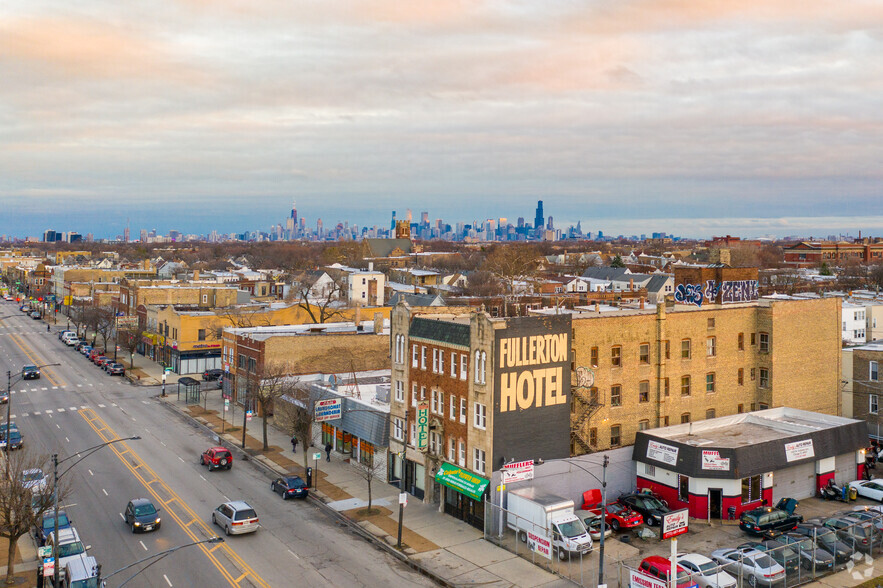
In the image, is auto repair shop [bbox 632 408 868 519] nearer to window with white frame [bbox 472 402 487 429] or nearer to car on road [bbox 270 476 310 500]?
window with white frame [bbox 472 402 487 429]

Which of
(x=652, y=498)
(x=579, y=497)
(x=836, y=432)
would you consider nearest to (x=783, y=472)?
(x=836, y=432)

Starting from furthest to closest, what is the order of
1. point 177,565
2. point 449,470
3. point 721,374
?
point 721,374
point 449,470
point 177,565

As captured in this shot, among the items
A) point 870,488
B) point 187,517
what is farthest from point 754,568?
point 187,517

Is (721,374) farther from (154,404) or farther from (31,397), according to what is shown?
(31,397)

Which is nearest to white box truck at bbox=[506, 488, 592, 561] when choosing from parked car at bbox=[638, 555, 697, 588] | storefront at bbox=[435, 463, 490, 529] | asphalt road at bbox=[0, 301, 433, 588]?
storefront at bbox=[435, 463, 490, 529]

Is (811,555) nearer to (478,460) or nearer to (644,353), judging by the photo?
(644,353)

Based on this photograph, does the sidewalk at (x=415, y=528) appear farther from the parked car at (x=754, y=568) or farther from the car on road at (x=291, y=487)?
the parked car at (x=754, y=568)

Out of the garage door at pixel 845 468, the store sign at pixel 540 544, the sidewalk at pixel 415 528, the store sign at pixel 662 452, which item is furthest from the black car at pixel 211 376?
the garage door at pixel 845 468
